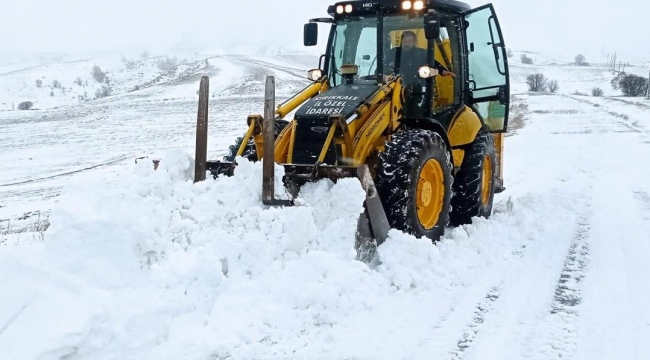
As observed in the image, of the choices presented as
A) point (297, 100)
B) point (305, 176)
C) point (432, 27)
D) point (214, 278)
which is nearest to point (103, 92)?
point (297, 100)

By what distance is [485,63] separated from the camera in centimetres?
714

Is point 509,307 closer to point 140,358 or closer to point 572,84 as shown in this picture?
point 140,358

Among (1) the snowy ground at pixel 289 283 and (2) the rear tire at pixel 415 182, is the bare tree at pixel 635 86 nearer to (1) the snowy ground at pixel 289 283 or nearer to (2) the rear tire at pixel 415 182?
(1) the snowy ground at pixel 289 283

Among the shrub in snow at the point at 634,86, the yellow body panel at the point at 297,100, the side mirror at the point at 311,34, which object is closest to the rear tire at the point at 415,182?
the yellow body panel at the point at 297,100

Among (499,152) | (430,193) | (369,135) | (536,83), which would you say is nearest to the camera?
(369,135)

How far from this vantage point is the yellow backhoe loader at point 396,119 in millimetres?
4883

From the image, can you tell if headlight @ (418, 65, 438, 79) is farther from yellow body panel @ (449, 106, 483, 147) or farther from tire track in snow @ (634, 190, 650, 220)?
tire track in snow @ (634, 190, 650, 220)

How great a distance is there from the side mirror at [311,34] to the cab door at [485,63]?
5.63 ft

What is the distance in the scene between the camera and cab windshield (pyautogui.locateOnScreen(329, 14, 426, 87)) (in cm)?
607

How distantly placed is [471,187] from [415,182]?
4.64 ft

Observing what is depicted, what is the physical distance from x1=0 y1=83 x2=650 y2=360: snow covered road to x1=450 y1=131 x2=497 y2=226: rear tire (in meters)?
0.68

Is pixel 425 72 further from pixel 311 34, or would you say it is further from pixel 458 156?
pixel 311 34

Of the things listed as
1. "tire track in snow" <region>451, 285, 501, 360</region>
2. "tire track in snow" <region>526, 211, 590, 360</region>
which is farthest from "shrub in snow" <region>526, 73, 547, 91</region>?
"tire track in snow" <region>451, 285, 501, 360</region>

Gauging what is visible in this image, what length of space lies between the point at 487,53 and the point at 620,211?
2474mm
